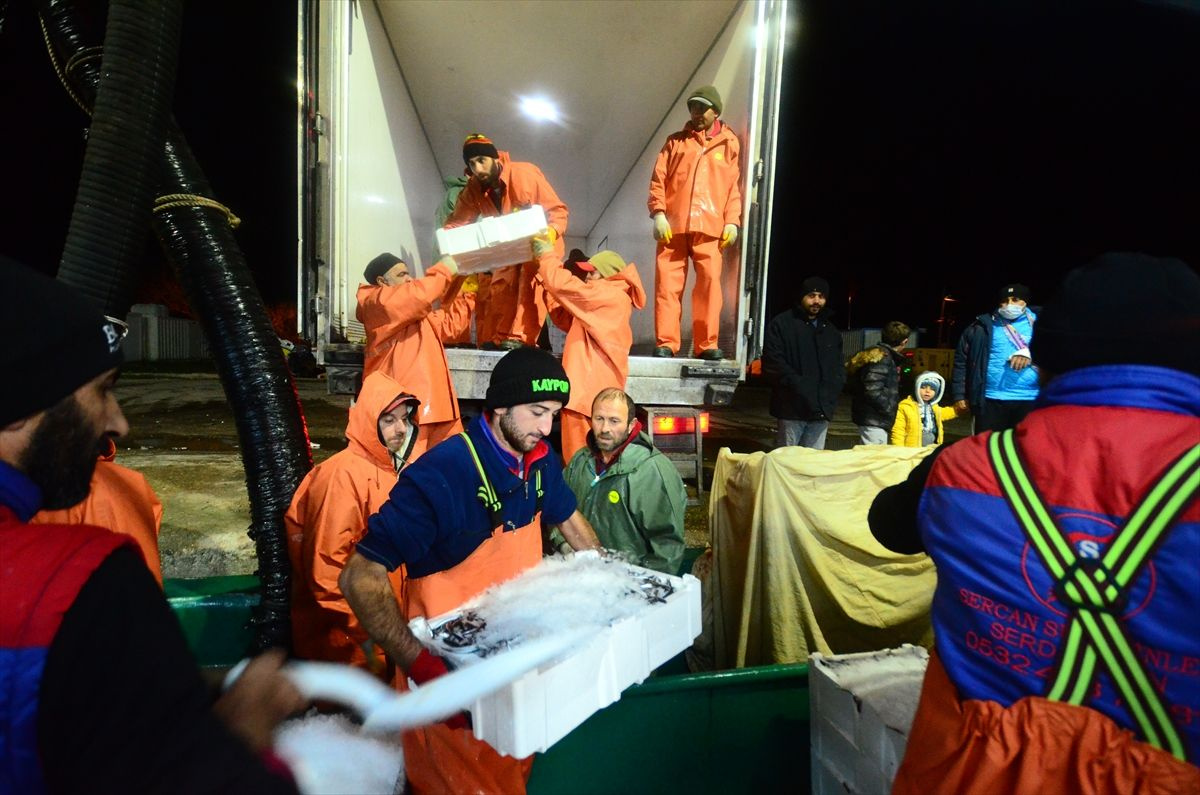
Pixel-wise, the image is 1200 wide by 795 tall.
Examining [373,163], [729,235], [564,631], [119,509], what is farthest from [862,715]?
[373,163]

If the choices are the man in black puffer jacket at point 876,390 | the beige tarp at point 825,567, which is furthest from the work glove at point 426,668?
the man in black puffer jacket at point 876,390

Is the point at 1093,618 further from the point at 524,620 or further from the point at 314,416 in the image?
the point at 314,416

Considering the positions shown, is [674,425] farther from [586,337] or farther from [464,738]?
[464,738]

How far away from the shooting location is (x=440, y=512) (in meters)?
1.91

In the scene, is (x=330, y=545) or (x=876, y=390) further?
(x=876, y=390)

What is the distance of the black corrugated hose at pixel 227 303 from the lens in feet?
6.49

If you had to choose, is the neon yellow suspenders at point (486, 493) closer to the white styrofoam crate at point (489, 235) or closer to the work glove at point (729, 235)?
the white styrofoam crate at point (489, 235)

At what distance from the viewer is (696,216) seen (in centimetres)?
502

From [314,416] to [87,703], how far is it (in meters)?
12.6

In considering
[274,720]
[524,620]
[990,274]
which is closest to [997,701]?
[524,620]

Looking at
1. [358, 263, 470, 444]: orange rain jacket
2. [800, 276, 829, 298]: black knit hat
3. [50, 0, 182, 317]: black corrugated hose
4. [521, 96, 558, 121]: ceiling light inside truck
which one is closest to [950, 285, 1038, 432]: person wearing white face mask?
[800, 276, 829, 298]: black knit hat

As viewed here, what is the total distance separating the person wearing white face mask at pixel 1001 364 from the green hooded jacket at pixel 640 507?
3754 millimetres

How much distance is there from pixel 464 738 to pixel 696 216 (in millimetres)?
4290

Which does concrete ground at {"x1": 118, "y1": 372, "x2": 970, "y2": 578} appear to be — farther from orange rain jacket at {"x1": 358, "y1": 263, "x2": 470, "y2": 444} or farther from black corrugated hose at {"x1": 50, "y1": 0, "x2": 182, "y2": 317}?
black corrugated hose at {"x1": 50, "y1": 0, "x2": 182, "y2": 317}
